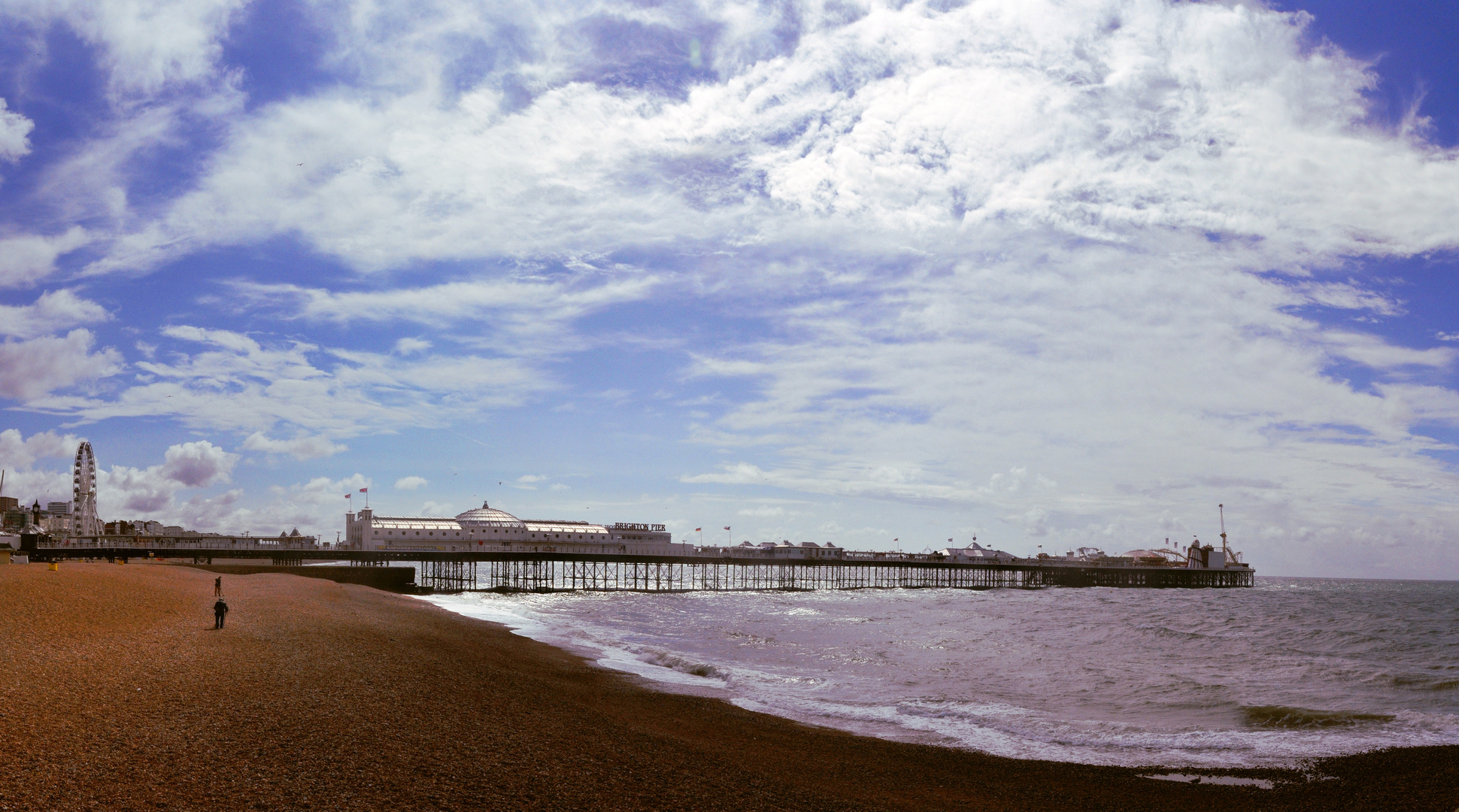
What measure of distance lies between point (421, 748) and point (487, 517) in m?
144

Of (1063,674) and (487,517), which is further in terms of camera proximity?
(487,517)

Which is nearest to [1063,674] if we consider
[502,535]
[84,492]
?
[84,492]

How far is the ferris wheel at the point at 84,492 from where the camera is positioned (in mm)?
93938

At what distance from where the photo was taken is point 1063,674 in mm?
27781

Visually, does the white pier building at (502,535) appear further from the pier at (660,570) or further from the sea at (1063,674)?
the sea at (1063,674)

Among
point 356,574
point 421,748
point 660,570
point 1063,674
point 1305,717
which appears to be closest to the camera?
point 421,748

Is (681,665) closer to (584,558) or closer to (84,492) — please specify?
(584,558)

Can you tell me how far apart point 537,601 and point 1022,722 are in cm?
4904

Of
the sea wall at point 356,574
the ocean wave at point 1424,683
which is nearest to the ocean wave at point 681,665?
the ocean wave at point 1424,683

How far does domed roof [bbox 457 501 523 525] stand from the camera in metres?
148

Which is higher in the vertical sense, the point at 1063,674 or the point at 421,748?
the point at 421,748

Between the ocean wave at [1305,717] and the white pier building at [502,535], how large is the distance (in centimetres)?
10986

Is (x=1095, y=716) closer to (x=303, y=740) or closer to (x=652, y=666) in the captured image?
(x=652, y=666)

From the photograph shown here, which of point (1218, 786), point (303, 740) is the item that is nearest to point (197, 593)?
point (303, 740)
